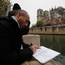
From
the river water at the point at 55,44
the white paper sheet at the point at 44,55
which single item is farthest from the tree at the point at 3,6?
the white paper sheet at the point at 44,55

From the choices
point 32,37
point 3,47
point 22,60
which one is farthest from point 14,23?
point 32,37

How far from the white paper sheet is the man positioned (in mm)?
229

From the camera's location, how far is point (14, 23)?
7.33ft

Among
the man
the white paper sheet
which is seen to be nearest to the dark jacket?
the man

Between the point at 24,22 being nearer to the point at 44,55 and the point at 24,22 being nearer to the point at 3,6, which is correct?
the point at 44,55

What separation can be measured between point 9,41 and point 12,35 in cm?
6

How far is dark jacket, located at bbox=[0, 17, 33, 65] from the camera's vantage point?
215 cm

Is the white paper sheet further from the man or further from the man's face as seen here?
the man's face

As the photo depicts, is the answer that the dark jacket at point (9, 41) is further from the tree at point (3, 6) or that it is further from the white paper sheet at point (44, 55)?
the tree at point (3, 6)

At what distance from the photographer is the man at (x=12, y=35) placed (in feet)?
7.09

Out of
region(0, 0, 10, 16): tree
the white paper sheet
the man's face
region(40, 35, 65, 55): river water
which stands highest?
the man's face

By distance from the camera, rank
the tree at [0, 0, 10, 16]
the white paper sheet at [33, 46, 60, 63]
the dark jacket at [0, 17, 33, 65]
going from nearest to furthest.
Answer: the dark jacket at [0, 17, 33, 65] → the white paper sheet at [33, 46, 60, 63] → the tree at [0, 0, 10, 16]

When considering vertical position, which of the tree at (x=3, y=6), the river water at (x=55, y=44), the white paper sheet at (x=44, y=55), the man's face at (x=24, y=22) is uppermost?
the man's face at (x=24, y=22)

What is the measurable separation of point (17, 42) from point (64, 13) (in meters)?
56.1
